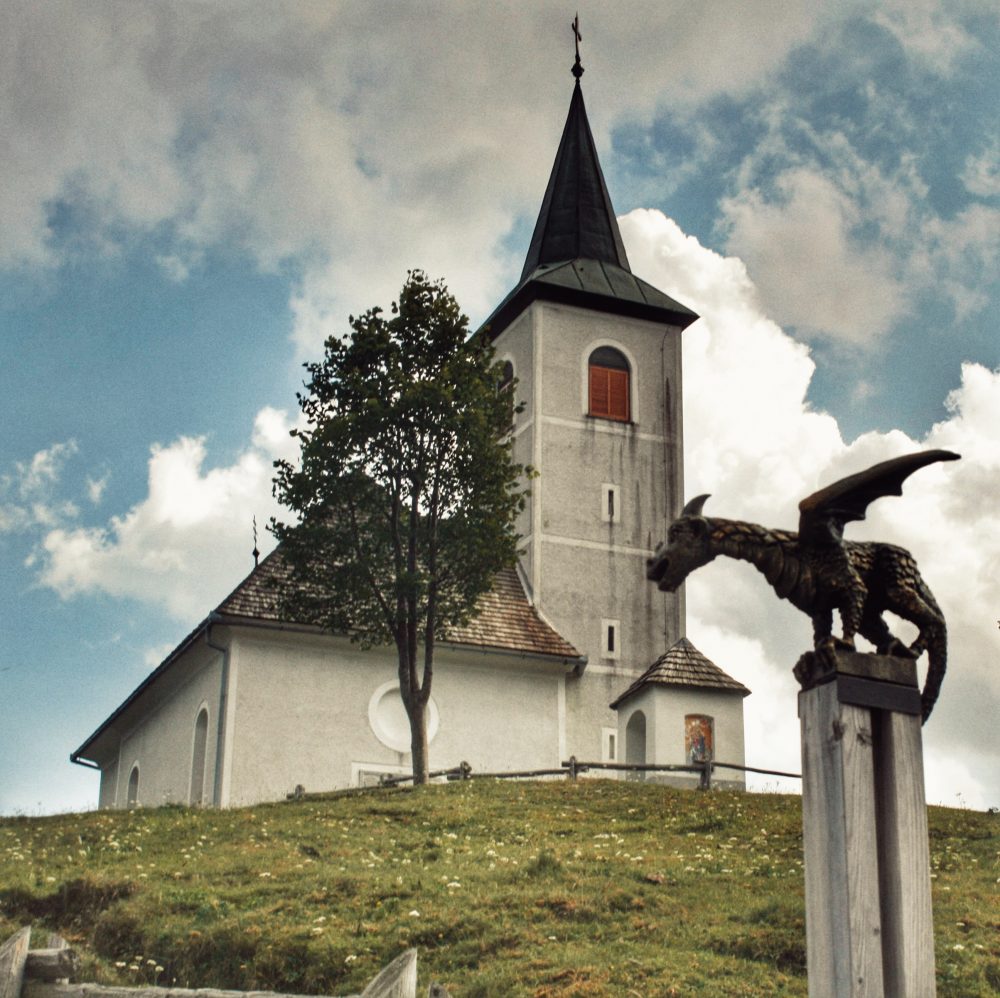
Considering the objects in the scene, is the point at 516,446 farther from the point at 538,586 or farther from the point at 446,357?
the point at 446,357

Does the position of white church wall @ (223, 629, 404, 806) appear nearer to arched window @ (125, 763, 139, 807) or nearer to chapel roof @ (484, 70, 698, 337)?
arched window @ (125, 763, 139, 807)

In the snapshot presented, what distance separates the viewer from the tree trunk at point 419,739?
1149 inches

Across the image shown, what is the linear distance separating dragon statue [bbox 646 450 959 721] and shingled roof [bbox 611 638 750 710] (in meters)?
26.5

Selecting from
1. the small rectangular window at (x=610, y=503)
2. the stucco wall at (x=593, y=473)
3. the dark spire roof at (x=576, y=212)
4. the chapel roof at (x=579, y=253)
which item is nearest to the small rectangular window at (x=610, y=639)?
the stucco wall at (x=593, y=473)

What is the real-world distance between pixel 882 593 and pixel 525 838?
14226 millimetres

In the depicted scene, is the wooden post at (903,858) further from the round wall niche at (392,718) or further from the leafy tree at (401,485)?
the round wall niche at (392,718)

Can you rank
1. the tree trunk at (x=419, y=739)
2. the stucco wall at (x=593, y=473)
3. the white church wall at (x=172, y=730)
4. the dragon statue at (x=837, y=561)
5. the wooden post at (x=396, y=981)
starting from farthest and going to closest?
1. the stucco wall at (x=593, y=473)
2. the white church wall at (x=172, y=730)
3. the tree trunk at (x=419, y=739)
4. the wooden post at (x=396, y=981)
5. the dragon statue at (x=837, y=561)

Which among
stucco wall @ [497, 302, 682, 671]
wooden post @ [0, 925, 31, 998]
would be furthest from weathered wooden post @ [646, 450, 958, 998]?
stucco wall @ [497, 302, 682, 671]

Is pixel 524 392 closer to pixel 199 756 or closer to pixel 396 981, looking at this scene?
pixel 199 756

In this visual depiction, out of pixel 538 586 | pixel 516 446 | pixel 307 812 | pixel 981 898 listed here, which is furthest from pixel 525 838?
pixel 516 446

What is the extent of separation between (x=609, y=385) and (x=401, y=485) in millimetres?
11628

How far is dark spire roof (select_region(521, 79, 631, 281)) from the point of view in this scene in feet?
148

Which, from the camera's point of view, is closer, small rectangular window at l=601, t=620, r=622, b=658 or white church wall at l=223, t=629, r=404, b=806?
white church wall at l=223, t=629, r=404, b=806

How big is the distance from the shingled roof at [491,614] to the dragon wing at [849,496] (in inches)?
927
